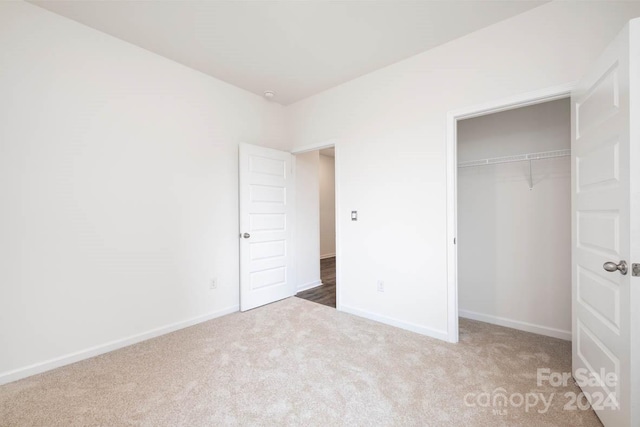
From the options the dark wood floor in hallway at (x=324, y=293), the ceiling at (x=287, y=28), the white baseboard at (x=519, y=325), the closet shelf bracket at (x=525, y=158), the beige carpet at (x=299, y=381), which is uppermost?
the ceiling at (x=287, y=28)

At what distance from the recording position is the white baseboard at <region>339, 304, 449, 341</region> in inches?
101

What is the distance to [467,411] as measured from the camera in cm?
160

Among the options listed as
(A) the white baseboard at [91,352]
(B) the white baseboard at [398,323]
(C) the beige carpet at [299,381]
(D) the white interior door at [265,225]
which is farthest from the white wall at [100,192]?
(B) the white baseboard at [398,323]

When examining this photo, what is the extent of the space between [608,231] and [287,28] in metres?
2.60

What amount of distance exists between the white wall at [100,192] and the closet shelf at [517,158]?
279 cm

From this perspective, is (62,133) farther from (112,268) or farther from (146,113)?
(112,268)

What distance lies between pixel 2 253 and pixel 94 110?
1263mm

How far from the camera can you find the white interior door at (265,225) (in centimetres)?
333

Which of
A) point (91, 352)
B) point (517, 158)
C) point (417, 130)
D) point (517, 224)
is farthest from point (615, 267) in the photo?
point (91, 352)

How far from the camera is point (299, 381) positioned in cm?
190

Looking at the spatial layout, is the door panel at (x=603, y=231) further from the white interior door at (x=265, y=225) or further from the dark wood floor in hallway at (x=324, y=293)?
the white interior door at (x=265, y=225)

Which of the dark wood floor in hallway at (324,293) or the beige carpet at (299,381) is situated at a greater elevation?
the beige carpet at (299,381)

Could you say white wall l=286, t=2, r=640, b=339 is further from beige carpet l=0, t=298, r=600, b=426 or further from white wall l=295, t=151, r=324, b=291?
white wall l=295, t=151, r=324, b=291

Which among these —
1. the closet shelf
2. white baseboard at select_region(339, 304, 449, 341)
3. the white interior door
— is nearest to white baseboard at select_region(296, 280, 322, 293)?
the white interior door
